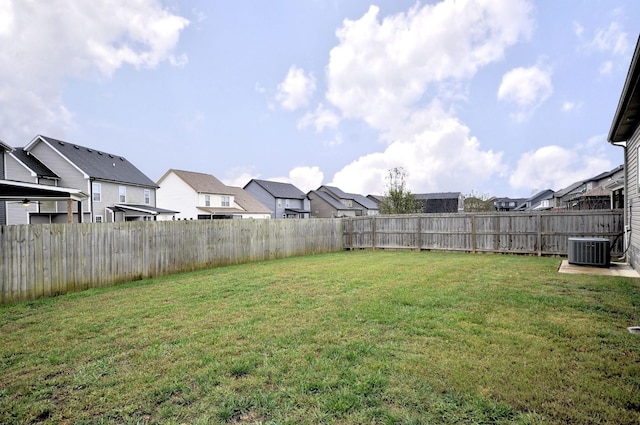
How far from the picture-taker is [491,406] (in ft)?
7.88

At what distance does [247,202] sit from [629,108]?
1389 inches

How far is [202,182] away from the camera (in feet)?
114

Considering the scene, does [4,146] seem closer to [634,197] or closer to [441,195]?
[634,197]

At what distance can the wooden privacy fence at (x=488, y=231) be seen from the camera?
11.2 meters

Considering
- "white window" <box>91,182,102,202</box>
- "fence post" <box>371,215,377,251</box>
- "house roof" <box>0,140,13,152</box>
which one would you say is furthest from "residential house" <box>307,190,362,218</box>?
"house roof" <box>0,140,13,152</box>

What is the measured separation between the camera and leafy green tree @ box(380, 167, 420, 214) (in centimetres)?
2636

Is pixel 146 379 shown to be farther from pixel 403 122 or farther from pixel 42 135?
pixel 42 135

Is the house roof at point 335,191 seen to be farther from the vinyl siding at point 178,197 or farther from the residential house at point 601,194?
the residential house at point 601,194

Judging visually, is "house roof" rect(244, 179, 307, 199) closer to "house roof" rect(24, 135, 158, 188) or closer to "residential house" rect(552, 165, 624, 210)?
"house roof" rect(24, 135, 158, 188)

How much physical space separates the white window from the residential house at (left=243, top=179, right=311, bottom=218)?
65.7ft

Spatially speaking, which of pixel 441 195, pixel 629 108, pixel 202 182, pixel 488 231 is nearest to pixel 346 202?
pixel 441 195

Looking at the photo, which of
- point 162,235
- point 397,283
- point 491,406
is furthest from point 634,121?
point 162,235

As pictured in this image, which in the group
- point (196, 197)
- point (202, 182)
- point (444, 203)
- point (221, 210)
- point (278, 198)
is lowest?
point (221, 210)

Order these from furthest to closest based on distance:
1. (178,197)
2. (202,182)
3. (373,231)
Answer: (202,182) → (178,197) → (373,231)
